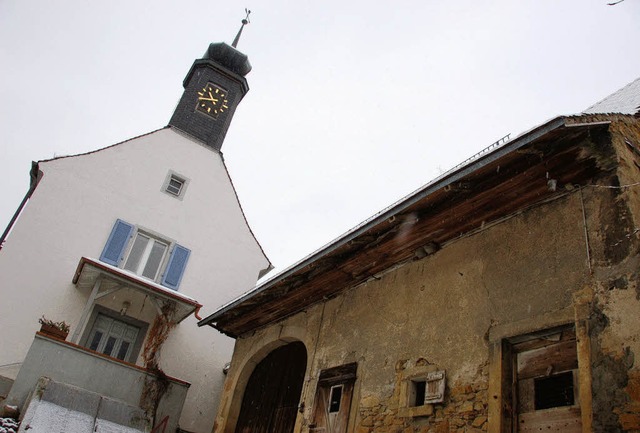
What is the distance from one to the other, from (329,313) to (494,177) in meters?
3.62

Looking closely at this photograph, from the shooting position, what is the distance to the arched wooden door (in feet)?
27.1

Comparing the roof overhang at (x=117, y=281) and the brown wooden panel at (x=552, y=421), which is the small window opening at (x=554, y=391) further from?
the roof overhang at (x=117, y=281)

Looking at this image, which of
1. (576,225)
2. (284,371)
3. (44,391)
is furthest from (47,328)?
(576,225)

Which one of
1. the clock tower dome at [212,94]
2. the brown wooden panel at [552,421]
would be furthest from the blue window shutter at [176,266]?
the brown wooden panel at [552,421]

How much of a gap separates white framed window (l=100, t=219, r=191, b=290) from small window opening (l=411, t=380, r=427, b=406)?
936cm

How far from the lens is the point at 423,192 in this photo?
565cm

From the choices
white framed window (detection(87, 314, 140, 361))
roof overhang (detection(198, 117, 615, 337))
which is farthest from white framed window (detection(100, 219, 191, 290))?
roof overhang (detection(198, 117, 615, 337))

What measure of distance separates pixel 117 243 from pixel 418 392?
10037 mm

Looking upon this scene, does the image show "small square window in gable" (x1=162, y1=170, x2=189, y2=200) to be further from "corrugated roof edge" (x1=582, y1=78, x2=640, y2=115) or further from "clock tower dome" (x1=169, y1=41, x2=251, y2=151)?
"corrugated roof edge" (x1=582, y1=78, x2=640, y2=115)

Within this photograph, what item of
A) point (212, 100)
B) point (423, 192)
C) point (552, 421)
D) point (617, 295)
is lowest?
point (552, 421)

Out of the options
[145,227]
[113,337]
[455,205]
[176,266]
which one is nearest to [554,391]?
[455,205]

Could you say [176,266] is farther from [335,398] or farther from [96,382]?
[335,398]

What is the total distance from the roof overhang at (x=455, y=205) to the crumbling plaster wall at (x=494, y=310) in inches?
6.4

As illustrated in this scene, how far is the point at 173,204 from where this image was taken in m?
14.9
